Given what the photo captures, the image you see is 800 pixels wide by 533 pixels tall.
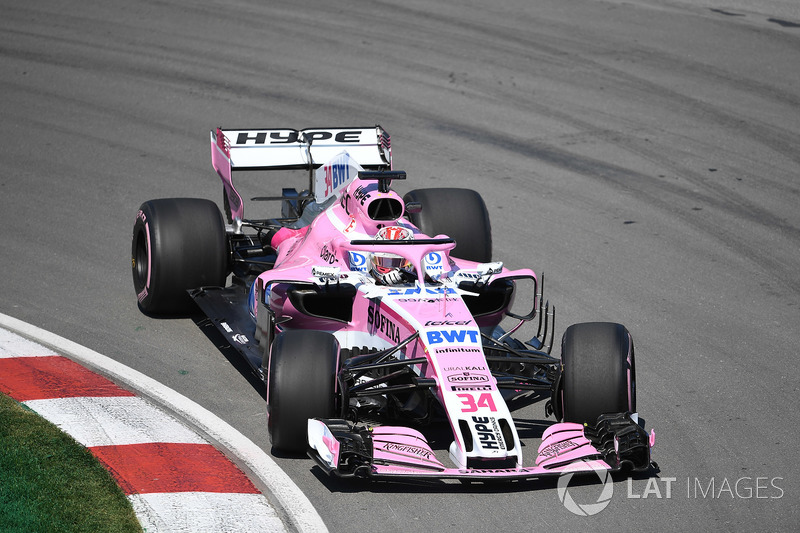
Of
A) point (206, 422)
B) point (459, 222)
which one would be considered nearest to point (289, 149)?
point (459, 222)

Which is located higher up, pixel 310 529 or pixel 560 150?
pixel 560 150

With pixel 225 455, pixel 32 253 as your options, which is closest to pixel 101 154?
pixel 32 253

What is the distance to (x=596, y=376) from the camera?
7.97m

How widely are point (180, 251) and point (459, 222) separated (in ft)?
8.11

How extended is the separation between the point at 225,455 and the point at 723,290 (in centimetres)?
562

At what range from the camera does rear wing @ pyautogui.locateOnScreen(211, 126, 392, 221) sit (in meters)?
11.0

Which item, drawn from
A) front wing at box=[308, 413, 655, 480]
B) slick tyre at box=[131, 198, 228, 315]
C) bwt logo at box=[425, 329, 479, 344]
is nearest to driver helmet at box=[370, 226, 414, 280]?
bwt logo at box=[425, 329, 479, 344]

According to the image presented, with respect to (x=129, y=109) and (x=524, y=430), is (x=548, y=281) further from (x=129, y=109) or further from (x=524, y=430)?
(x=129, y=109)

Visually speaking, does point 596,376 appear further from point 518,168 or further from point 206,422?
point 518,168

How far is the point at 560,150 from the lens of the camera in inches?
585

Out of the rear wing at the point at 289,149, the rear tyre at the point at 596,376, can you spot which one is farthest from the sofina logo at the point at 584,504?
the rear wing at the point at 289,149

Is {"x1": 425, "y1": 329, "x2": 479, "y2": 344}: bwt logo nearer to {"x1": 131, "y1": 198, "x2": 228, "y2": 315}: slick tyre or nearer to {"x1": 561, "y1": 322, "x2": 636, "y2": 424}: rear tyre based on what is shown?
{"x1": 561, "y1": 322, "x2": 636, "y2": 424}: rear tyre

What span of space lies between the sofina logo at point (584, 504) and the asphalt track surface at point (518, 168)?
6 cm

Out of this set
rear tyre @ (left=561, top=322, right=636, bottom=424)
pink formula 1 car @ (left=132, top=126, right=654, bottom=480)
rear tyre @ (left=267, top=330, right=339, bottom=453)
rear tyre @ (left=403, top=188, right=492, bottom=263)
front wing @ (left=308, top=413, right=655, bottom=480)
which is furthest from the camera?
rear tyre @ (left=403, top=188, right=492, bottom=263)
